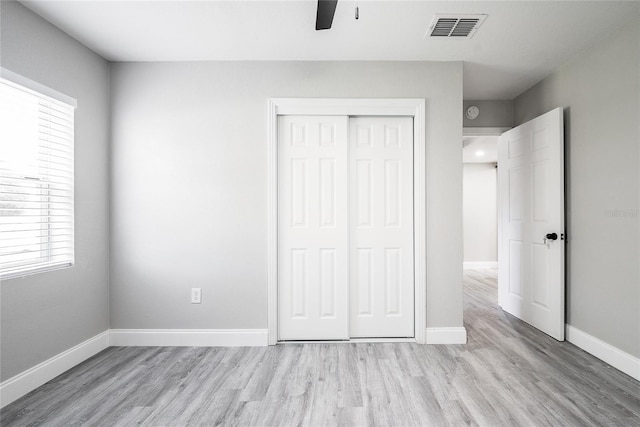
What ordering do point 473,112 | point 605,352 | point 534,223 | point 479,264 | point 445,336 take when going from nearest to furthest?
point 605,352, point 445,336, point 534,223, point 473,112, point 479,264

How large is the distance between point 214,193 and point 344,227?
46.4 inches

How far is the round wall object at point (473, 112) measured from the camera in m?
3.67

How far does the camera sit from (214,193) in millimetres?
2754

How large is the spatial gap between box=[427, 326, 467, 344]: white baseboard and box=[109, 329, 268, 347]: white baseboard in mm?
1431

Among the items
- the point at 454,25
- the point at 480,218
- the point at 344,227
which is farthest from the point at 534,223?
the point at 480,218

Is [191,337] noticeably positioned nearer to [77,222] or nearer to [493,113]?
[77,222]

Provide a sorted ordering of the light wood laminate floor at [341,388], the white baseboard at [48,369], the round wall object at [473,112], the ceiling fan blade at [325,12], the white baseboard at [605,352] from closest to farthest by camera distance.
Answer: the ceiling fan blade at [325,12], the light wood laminate floor at [341,388], the white baseboard at [48,369], the white baseboard at [605,352], the round wall object at [473,112]

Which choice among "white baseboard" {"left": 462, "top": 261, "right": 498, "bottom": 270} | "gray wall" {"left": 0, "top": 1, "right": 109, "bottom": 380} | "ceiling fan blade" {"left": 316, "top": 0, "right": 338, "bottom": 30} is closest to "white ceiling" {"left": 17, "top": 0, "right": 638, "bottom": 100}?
"gray wall" {"left": 0, "top": 1, "right": 109, "bottom": 380}

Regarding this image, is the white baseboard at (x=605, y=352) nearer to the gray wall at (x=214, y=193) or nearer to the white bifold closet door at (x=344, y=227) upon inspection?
the gray wall at (x=214, y=193)

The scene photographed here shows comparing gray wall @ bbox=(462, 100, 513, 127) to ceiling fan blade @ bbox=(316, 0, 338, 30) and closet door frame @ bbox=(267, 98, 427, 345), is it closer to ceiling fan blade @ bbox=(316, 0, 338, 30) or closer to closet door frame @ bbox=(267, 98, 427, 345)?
closet door frame @ bbox=(267, 98, 427, 345)

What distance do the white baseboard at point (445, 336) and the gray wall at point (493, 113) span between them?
236 centimetres

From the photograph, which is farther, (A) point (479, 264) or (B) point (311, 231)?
(A) point (479, 264)

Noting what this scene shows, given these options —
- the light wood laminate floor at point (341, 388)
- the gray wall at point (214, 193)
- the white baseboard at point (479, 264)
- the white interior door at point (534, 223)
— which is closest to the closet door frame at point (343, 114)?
the gray wall at point (214, 193)

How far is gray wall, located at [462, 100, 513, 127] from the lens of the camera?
372cm
